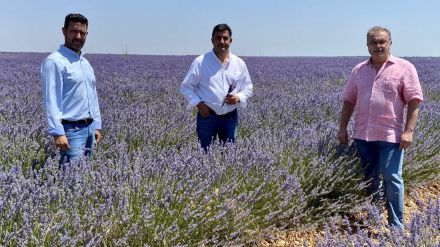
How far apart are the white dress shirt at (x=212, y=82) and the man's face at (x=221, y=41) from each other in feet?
0.33

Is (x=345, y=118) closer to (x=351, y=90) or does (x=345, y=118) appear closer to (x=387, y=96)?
(x=351, y=90)

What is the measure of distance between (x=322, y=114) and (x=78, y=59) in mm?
3076

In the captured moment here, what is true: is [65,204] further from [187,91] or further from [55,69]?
[187,91]

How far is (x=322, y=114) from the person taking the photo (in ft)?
15.8

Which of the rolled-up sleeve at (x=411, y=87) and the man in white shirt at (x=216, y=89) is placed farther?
the man in white shirt at (x=216, y=89)

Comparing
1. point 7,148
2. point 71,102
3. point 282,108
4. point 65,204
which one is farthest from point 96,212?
point 282,108

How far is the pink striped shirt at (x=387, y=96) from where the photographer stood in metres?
2.46

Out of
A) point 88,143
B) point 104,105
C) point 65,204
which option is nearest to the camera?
point 65,204

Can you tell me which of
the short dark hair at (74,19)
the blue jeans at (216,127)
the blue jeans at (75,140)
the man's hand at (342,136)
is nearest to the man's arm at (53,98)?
the blue jeans at (75,140)

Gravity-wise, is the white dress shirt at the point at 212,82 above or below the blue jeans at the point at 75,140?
above

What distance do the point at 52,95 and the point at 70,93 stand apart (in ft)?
0.51

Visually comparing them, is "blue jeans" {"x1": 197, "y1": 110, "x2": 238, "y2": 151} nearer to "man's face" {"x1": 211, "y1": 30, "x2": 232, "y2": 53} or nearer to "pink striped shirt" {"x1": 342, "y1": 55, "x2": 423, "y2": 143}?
"man's face" {"x1": 211, "y1": 30, "x2": 232, "y2": 53}

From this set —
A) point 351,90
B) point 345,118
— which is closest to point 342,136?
point 345,118

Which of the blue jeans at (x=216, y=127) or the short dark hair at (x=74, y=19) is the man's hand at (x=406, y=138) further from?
the short dark hair at (x=74, y=19)
